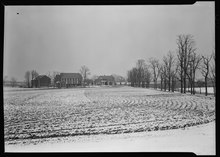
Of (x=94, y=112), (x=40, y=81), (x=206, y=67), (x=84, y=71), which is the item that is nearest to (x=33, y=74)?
(x=40, y=81)

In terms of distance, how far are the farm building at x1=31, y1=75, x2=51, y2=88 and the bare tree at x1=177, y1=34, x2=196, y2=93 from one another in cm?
420

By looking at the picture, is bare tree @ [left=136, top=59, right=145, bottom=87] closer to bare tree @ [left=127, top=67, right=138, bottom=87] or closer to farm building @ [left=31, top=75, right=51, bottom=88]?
bare tree @ [left=127, top=67, right=138, bottom=87]

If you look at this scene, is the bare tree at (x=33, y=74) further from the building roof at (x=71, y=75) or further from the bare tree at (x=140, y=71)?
the bare tree at (x=140, y=71)

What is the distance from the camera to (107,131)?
4.16 m

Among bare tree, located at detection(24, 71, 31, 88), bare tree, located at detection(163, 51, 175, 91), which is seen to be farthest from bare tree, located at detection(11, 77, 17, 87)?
bare tree, located at detection(163, 51, 175, 91)

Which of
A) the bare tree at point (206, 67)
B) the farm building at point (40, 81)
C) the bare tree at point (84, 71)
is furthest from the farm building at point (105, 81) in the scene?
the bare tree at point (206, 67)

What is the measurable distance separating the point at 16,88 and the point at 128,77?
3505 mm

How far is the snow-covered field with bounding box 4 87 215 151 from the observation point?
4.17m

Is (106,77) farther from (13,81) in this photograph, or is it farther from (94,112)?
(13,81)

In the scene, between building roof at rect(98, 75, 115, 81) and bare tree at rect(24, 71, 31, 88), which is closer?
bare tree at rect(24, 71, 31, 88)

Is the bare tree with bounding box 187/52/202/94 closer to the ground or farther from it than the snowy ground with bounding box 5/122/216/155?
farther from it
